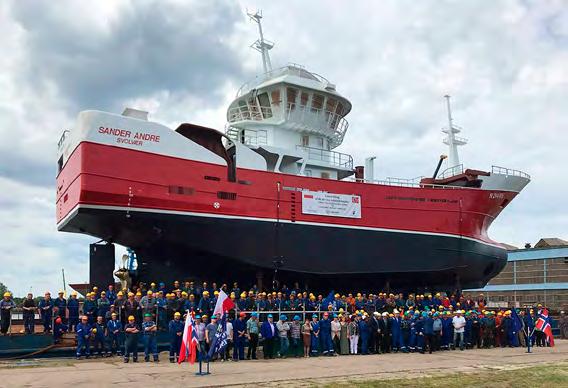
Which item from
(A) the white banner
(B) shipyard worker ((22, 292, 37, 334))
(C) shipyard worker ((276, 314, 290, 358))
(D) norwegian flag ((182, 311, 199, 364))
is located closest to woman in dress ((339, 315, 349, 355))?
(C) shipyard worker ((276, 314, 290, 358))

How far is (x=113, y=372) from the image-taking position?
38.0 ft

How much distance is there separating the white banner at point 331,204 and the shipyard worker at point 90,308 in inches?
330

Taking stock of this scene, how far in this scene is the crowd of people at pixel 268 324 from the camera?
555 inches

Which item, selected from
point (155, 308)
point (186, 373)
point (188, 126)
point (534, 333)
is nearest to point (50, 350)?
point (155, 308)

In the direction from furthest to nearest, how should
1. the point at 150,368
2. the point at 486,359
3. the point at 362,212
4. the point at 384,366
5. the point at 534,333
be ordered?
the point at 362,212
the point at 534,333
the point at 486,359
the point at 384,366
the point at 150,368

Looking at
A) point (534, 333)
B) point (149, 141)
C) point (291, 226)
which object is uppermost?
point (149, 141)

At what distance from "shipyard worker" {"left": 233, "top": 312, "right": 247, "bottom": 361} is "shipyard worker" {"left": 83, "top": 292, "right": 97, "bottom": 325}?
378cm

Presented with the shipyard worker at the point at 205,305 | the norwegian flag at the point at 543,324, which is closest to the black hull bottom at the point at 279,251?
the shipyard worker at the point at 205,305

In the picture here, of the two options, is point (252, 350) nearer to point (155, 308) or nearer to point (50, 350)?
point (155, 308)

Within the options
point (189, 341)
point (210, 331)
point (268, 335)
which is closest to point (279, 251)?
point (268, 335)

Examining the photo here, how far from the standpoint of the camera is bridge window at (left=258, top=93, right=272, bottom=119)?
76.2ft

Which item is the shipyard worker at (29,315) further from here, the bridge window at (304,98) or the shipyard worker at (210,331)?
the bridge window at (304,98)

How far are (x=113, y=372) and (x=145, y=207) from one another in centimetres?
655

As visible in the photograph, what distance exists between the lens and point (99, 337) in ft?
46.5
